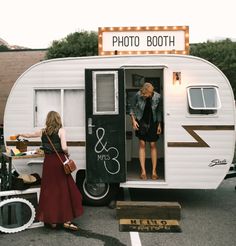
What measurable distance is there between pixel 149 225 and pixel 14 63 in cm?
3187

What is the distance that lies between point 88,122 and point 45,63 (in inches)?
54.3

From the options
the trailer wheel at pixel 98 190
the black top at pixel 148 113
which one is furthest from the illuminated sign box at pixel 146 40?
the trailer wheel at pixel 98 190

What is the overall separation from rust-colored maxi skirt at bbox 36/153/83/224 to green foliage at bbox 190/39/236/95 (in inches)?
880

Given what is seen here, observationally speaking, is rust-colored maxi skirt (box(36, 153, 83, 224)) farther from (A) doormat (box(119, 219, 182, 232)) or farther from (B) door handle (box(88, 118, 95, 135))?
(B) door handle (box(88, 118, 95, 135))

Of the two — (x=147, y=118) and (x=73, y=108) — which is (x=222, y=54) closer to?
(x=147, y=118)

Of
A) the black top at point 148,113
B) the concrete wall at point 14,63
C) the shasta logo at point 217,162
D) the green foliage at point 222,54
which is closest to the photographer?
the shasta logo at point 217,162

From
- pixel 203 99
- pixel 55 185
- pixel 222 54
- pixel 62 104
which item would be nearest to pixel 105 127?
pixel 62 104

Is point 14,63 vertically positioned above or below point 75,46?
below

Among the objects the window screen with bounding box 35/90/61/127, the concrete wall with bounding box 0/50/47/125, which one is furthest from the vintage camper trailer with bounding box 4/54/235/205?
the concrete wall with bounding box 0/50/47/125

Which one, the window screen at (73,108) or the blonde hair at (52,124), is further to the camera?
the window screen at (73,108)

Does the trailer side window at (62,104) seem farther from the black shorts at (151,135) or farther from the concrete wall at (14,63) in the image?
the concrete wall at (14,63)

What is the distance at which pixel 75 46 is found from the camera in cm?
2812

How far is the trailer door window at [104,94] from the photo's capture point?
6527 mm

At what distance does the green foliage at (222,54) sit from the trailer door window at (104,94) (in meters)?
20.9
